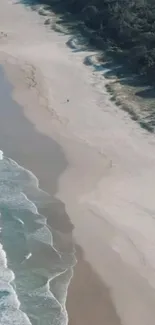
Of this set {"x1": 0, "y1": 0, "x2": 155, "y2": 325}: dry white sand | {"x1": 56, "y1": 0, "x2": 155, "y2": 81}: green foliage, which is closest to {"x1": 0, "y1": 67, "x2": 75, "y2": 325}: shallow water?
{"x1": 0, "y1": 0, "x2": 155, "y2": 325}: dry white sand

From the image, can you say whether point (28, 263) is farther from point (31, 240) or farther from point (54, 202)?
point (54, 202)

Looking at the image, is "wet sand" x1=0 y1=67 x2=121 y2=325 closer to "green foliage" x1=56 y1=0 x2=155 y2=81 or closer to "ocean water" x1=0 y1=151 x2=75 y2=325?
"ocean water" x1=0 y1=151 x2=75 y2=325

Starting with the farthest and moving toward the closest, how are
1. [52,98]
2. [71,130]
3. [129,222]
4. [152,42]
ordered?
1. [152,42]
2. [52,98]
3. [71,130]
4. [129,222]

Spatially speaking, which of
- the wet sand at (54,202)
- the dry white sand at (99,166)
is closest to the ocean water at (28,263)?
the wet sand at (54,202)

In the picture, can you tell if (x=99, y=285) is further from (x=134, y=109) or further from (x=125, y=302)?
(x=134, y=109)

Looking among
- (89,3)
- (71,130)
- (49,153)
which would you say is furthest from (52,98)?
(89,3)

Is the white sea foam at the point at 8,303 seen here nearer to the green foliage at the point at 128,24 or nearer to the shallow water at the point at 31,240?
the shallow water at the point at 31,240

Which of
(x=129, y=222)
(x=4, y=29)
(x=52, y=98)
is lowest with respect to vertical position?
(x=4, y=29)
